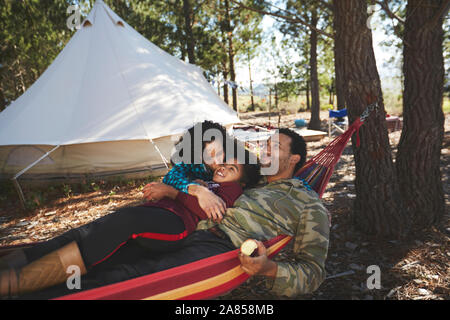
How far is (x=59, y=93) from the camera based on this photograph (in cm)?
488

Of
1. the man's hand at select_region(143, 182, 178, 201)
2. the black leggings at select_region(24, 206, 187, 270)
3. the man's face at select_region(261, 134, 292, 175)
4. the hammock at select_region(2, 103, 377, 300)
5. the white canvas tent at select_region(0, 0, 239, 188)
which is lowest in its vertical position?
the hammock at select_region(2, 103, 377, 300)

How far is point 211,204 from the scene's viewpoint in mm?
1587

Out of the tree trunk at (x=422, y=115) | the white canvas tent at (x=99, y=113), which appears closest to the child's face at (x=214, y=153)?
the tree trunk at (x=422, y=115)

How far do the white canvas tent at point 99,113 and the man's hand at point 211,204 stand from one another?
2.98m

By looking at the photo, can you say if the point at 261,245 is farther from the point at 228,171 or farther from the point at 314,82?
the point at 314,82

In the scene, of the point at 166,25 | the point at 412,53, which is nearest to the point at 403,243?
the point at 412,53

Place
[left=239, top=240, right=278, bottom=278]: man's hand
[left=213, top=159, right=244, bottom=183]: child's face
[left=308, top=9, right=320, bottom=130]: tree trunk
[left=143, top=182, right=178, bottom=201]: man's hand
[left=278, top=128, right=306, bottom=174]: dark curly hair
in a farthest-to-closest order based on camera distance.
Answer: [left=308, top=9, right=320, bottom=130]: tree trunk
[left=278, top=128, right=306, bottom=174]: dark curly hair
[left=213, top=159, right=244, bottom=183]: child's face
[left=143, top=182, right=178, bottom=201]: man's hand
[left=239, top=240, right=278, bottom=278]: man's hand

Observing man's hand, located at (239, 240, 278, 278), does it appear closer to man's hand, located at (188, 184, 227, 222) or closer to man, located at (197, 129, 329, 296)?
man, located at (197, 129, 329, 296)

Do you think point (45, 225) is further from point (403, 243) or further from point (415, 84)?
point (415, 84)

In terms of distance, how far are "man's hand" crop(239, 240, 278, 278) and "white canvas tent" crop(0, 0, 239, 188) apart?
11.1ft

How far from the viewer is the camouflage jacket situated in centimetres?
133

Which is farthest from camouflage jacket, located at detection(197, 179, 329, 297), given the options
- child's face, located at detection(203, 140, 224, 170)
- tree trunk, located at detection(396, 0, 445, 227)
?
tree trunk, located at detection(396, 0, 445, 227)

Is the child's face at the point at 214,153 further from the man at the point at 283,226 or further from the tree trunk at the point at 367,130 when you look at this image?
the tree trunk at the point at 367,130
